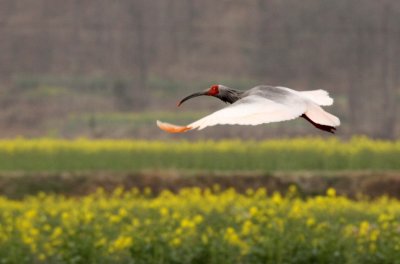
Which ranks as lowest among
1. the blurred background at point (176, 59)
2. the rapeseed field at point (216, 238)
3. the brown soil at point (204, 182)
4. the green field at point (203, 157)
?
the brown soil at point (204, 182)

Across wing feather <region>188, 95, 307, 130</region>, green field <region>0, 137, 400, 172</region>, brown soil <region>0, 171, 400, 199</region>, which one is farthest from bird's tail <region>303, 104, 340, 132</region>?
green field <region>0, 137, 400, 172</region>

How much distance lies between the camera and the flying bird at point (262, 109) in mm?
2820

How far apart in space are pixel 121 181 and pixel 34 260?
6.78 metres

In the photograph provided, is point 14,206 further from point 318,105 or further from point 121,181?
point 318,105

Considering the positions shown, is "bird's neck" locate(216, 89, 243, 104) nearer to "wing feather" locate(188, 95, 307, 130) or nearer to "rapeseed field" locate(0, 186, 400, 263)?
"wing feather" locate(188, 95, 307, 130)

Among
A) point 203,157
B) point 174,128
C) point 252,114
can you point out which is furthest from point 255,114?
point 203,157

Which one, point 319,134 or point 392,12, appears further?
point 392,12

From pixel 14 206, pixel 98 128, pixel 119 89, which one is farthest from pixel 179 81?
pixel 14 206

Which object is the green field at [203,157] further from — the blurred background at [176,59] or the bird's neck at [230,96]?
the bird's neck at [230,96]

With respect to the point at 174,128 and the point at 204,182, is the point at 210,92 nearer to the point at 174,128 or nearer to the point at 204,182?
the point at 174,128

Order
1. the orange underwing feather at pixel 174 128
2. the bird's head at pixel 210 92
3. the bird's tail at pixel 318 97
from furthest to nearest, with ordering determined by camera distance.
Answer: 1. the bird's tail at pixel 318 97
2. the bird's head at pixel 210 92
3. the orange underwing feather at pixel 174 128

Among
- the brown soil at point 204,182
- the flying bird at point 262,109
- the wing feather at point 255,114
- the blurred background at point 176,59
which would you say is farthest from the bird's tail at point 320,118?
the blurred background at point 176,59

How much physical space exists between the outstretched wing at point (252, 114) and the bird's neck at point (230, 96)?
12 cm

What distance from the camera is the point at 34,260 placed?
7.13m
